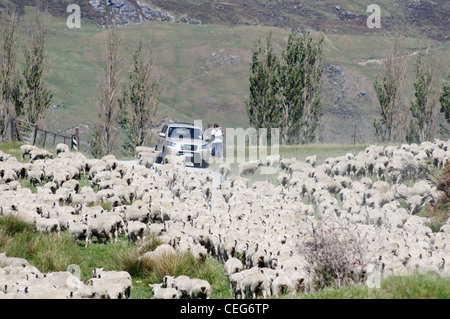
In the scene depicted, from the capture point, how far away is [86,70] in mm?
161750

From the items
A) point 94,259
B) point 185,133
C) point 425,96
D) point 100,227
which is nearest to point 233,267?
point 94,259

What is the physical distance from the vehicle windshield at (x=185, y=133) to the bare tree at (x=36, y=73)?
62.8 ft

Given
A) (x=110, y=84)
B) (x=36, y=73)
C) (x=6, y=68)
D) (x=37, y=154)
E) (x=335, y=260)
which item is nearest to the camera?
(x=335, y=260)

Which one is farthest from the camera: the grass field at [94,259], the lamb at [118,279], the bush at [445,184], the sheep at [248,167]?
the sheep at [248,167]

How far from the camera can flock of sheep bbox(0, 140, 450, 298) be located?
1019 cm

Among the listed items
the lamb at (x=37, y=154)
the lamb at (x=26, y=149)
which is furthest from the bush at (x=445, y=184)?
the lamb at (x=26, y=149)

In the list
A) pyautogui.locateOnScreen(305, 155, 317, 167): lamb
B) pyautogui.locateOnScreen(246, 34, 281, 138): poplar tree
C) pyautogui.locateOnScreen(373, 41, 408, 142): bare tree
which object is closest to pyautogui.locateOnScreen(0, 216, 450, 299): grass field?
pyautogui.locateOnScreen(305, 155, 317, 167): lamb

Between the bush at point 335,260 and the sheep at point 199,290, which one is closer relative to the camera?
the sheep at point 199,290

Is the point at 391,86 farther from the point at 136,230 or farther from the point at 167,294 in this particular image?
the point at 167,294

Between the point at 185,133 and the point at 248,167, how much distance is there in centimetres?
406

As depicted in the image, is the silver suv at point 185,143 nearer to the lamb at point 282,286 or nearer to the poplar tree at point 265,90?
the poplar tree at point 265,90

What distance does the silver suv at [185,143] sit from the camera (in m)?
28.6

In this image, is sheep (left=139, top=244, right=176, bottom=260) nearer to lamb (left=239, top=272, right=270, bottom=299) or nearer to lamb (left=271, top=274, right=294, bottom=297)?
lamb (left=239, top=272, right=270, bottom=299)

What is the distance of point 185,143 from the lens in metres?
28.7
